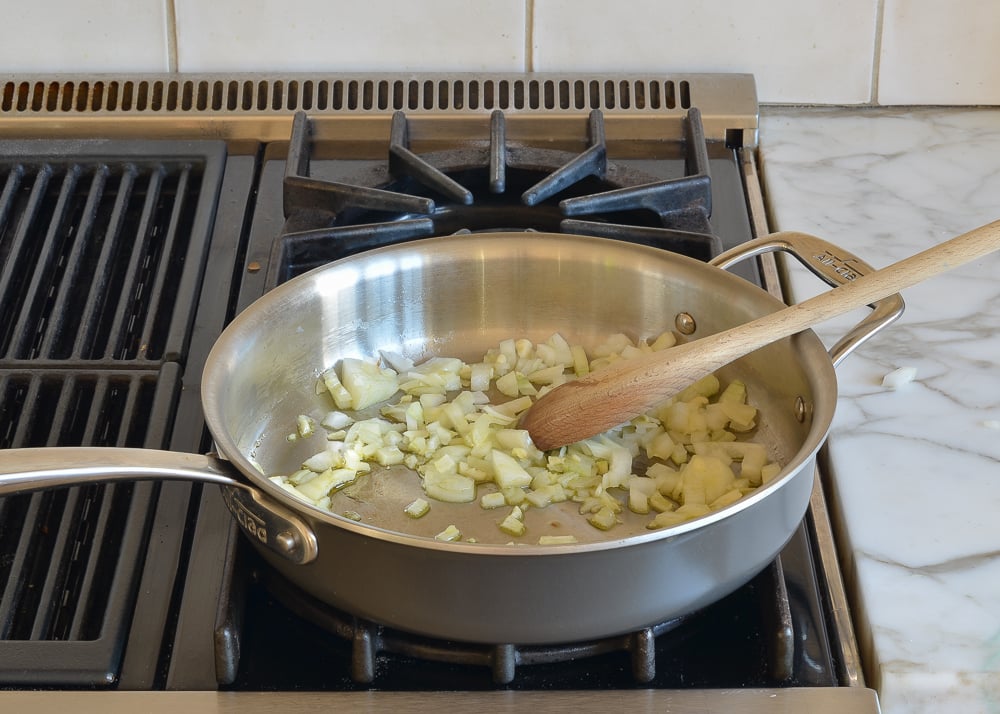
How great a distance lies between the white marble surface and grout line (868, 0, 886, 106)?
0.7 inches

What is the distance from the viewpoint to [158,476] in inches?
20.0

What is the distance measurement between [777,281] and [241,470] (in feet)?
1.59

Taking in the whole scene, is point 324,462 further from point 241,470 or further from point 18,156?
point 18,156

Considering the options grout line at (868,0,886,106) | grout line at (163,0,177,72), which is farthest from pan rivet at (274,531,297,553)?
grout line at (868,0,886,106)

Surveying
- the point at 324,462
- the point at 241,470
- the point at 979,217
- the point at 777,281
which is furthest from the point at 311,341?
the point at 979,217

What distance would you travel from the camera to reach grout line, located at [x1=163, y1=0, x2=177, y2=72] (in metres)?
1.04

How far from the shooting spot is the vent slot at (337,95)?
102 cm

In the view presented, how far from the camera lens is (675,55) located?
1.05 meters

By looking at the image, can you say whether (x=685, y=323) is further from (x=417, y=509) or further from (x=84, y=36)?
(x=84, y=36)

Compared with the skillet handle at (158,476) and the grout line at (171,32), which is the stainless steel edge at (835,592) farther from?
the grout line at (171,32)

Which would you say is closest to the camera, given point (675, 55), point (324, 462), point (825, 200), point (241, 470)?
point (241, 470)

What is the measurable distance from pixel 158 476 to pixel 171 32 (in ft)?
2.22

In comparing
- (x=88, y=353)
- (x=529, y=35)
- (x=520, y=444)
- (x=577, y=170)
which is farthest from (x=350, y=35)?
(x=520, y=444)

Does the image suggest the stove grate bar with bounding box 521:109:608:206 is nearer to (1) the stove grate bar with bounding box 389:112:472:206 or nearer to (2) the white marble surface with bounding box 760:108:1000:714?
(1) the stove grate bar with bounding box 389:112:472:206
